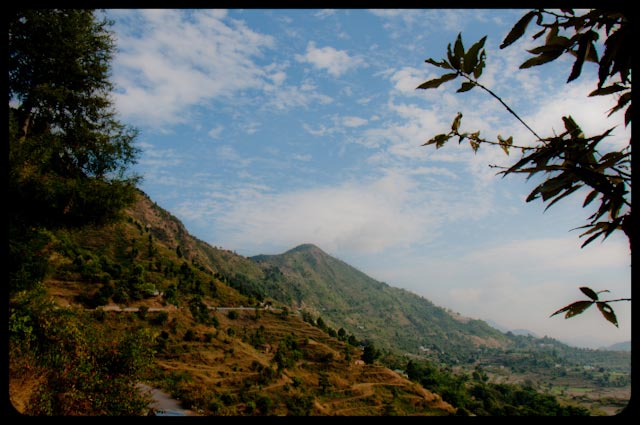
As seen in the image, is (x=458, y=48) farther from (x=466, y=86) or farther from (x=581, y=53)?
(x=581, y=53)

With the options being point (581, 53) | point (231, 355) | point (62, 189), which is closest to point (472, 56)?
point (581, 53)

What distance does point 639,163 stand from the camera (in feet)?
2.56

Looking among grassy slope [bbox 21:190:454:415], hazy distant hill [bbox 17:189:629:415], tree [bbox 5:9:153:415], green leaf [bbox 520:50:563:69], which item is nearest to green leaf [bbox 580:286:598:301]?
green leaf [bbox 520:50:563:69]

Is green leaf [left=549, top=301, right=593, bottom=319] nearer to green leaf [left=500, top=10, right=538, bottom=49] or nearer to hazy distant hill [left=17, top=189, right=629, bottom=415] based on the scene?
green leaf [left=500, top=10, right=538, bottom=49]

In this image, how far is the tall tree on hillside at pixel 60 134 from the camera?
855cm

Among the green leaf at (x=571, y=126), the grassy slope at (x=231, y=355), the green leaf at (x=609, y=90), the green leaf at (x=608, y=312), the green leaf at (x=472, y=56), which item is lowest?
the grassy slope at (x=231, y=355)

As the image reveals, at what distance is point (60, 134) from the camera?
10.2 meters

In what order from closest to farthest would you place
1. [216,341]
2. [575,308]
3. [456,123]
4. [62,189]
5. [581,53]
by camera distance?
[581,53] → [575,308] → [456,123] → [62,189] → [216,341]

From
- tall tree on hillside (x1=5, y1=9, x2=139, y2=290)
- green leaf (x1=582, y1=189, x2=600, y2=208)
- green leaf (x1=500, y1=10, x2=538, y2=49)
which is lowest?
green leaf (x1=582, y1=189, x2=600, y2=208)

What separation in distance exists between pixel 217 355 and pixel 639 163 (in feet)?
168

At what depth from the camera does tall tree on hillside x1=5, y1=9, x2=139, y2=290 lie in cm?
855

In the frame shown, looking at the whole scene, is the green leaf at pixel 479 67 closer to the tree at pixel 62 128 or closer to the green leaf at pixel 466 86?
the green leaf at pixel 466 86

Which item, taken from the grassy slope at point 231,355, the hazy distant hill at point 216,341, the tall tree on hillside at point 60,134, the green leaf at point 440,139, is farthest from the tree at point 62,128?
the grassy slope at point 231,355

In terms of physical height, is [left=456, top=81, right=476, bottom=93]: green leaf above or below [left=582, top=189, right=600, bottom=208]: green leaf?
above
